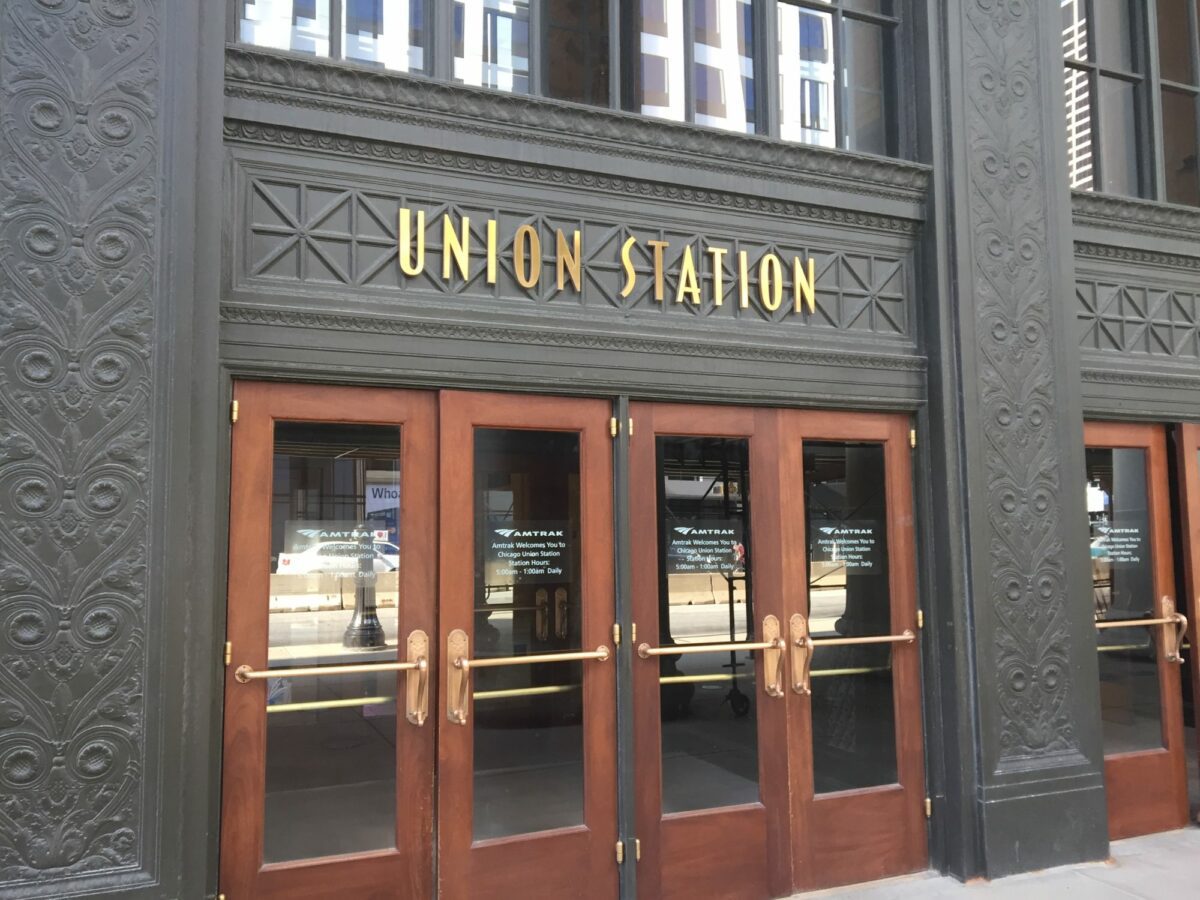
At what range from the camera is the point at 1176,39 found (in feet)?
22.5

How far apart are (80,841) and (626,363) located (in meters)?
3.15

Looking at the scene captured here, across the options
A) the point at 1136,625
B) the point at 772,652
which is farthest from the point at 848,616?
the point at 1136,625

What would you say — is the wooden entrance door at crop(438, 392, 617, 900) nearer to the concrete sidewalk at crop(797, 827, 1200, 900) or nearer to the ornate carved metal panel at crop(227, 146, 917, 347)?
the ornate carved metal panel at crop(227, 146, 917, 347)

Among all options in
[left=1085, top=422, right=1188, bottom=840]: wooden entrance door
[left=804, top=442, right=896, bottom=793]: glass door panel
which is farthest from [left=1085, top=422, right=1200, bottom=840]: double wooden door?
[left=804, top=442, right=896, bottom=793]: glass door panel

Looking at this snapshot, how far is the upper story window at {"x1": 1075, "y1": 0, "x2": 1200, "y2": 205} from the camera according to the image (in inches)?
253

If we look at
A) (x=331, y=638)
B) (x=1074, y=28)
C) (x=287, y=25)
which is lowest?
(x=331, y=638)

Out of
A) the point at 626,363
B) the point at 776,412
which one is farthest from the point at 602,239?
the point at 776,412

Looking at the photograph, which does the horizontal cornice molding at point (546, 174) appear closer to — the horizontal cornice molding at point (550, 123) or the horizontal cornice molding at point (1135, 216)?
the horizontal cornice molding at point (550, 123)

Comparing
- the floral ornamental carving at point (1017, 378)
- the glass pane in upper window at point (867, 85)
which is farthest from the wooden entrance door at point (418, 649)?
the glass pane in upper window at point (867, 85)

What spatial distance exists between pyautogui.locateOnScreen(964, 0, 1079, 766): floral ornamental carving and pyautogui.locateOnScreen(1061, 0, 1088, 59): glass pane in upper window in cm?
68

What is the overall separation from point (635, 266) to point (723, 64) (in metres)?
1.50

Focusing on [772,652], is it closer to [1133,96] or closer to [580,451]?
[580,451]

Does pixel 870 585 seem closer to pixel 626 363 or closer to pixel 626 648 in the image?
pixel 626 648

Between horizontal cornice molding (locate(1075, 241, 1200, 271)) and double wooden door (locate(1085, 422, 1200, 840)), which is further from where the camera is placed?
horizontal cornice molding (locate(1075, 241, 1200, 271))
